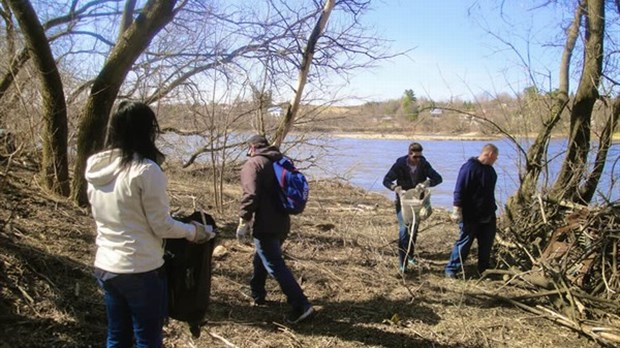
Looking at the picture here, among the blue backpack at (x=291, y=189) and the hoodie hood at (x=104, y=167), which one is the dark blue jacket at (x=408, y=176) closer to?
the blue backpack at (x=291, y=189)

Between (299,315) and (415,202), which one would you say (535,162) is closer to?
(415,202)

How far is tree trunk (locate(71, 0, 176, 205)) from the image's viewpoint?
22.1 feet

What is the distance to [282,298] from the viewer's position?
4852 millimetres

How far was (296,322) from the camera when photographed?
13.9ft

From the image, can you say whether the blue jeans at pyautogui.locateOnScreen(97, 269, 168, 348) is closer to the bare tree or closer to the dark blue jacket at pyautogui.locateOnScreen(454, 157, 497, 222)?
the dark blue jacket at pyautogui.locateOnScreen(454, 157, 497, 222)

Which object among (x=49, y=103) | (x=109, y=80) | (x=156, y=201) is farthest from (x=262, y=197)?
(x=49, y=103)

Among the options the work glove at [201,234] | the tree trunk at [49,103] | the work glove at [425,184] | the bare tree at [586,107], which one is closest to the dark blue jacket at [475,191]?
the work glove at [425,184]

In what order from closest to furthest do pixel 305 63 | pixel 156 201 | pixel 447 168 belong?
pixel 156 201 → pixel 305 63 → pixel 447 168

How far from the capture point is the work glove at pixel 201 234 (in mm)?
2848

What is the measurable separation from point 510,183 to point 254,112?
4.40m

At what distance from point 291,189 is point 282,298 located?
1.26m

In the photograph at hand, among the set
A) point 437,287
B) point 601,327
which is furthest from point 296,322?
point 601,327

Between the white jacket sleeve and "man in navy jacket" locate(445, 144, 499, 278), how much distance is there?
4001mm

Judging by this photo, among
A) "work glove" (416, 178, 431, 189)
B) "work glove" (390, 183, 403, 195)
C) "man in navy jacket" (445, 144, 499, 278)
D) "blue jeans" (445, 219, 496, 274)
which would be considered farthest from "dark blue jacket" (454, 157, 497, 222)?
"work glove" (390, 183, 403, 195)
